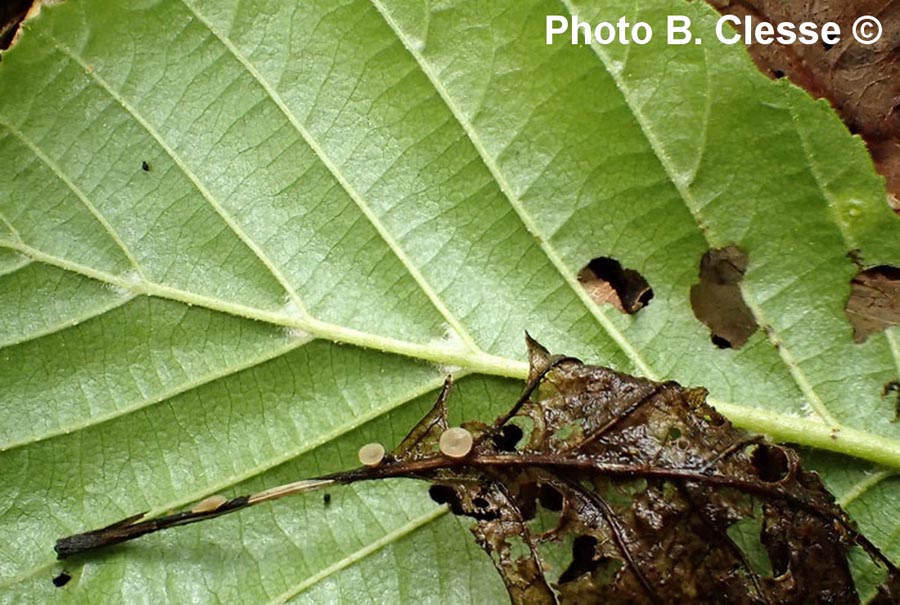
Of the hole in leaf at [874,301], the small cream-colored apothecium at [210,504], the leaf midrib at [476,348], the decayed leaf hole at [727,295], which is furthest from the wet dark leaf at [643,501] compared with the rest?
the small cream-colored apothecium at [210,504]

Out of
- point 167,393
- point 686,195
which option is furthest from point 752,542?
point 167,393

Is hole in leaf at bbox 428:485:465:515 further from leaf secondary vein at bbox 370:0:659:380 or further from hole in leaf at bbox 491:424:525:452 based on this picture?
leaf secondary vein at bbox 370:0:659:380

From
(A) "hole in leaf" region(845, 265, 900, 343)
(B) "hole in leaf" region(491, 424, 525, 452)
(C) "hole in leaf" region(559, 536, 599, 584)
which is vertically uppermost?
(B) "hole in leaf" region(491, 424, 525, 452)

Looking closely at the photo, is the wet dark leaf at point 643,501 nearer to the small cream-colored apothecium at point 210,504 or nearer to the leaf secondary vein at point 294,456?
the leaf secondary vein at point 294,456

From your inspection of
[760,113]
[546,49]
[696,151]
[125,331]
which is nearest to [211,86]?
[125,331]

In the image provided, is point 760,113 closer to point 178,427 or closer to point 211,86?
point 211,86

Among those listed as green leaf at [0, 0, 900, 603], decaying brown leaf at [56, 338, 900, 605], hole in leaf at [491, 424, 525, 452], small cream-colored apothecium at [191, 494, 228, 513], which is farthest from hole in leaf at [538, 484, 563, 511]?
small cream-colored apothecium at [191, 494, 228, 513]
